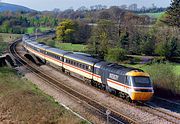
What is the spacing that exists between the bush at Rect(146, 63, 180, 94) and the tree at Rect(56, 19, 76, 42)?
64.8 metres

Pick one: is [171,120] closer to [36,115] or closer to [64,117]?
[64,117]

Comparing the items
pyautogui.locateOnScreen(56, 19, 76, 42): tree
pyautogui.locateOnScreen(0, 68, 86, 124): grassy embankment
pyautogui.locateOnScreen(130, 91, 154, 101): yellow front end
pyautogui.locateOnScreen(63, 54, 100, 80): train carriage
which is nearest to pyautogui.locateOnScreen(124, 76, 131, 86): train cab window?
pyautogui.locateOnScreen(130, 91, 154, 101): yellow front end

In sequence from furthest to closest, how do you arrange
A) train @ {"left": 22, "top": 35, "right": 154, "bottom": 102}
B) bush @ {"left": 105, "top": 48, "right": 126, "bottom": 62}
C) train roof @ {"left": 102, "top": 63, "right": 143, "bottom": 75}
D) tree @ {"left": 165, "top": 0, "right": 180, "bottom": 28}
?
tree @ {"left": 165, "top": 0, "right": 180, "bottom": 28}, bush @ {"left": 105, "top": 48, "right": 126, "bottom": 62}, train roof @ {"left": 102, "top": 63, "right": 143, "bottom": 75}, train @ {"left": 22, "top": 35, "right": 154, "bottom": 102}

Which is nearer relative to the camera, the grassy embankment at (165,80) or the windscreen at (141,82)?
the windscreen at (141,82)

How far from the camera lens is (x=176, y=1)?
68562mm

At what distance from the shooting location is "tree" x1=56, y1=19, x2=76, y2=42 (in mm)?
94000

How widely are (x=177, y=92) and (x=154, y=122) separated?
8310 mm

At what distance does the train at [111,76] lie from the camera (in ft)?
79.3

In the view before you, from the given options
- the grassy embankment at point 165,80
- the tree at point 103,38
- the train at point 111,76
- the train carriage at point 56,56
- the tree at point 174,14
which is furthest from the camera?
the tree at point 103,38

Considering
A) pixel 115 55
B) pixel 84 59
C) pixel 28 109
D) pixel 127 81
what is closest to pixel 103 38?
pixel 115 55

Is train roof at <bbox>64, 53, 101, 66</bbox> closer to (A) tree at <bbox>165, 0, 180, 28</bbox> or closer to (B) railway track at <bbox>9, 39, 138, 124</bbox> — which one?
(B) railway track at <bbox>9, 39, 138, 124</bbox>

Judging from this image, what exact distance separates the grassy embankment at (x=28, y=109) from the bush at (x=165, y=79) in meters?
10.8

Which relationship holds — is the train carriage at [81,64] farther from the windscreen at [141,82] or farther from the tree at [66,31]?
the tree at [66,31]

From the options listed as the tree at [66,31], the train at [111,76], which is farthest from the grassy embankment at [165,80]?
the tree at [66,31]
